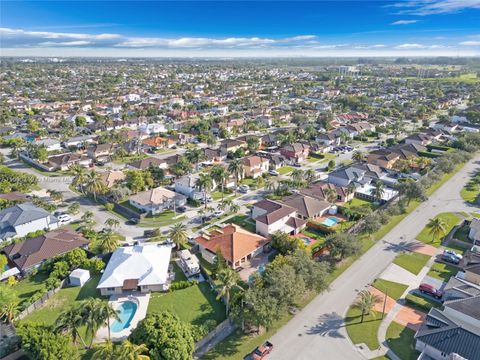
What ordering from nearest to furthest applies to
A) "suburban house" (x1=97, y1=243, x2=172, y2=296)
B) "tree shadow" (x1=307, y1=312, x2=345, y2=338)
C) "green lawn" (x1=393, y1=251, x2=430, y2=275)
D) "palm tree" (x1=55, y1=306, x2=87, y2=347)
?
"palm tree" (x1=55, y1=306, x2=87, y2=347), "tree shadow" (x1=307, y1=312, x2=345, y2=338), "suburban house" (x1=97, y1=243, x2=172, y2=296), "green lawn" (x1=393, y1=251, x2=430, y2=275)

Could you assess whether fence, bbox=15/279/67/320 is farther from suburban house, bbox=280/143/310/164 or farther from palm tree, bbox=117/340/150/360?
suburban house, bbox=280/143/310/164

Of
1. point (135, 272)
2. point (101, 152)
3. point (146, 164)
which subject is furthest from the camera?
point (101, 152)

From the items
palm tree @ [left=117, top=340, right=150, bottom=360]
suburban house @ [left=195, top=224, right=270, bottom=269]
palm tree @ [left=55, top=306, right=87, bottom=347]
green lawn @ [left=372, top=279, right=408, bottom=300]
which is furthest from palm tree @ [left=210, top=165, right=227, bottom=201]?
palm tree @ [left=117, top=340, right=150, bottom=360]

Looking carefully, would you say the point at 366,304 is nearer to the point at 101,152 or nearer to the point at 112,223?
the point at 112,223

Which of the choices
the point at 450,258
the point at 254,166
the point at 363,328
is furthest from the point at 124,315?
the point at 254,166

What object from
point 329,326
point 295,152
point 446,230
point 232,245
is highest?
point 295,152

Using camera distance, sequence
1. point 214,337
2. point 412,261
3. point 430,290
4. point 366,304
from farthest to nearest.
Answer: point 412,261, point 430,290, point 366,304, point 214,337

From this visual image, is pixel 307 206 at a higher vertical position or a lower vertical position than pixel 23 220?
higher
